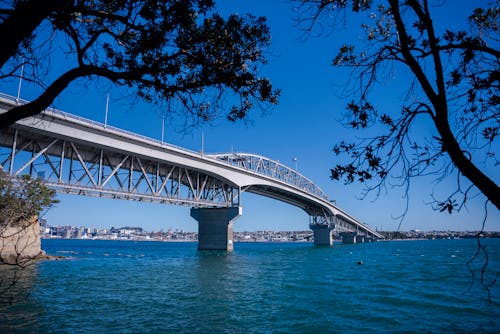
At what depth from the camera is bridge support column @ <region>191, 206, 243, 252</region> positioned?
68694mm

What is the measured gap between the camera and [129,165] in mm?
51781

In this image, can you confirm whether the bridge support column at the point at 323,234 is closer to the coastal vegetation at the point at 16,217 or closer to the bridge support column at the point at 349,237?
the bridge support column at the point at 349,237

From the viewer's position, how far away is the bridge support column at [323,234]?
419 ft

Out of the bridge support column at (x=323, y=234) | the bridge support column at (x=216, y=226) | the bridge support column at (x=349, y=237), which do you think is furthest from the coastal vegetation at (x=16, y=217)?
the bridge support column at (x=349, y=237)

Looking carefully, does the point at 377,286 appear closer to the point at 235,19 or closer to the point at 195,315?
the point at 195,315

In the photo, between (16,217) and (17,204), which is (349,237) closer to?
(17,204)

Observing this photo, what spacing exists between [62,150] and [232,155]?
128 feet

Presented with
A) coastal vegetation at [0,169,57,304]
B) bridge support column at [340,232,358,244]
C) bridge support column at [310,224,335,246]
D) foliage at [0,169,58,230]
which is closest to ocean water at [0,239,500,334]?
coastal vegetation at [0,169,57,304]

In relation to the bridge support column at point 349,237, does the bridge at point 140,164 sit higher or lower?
higher

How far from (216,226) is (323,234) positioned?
227 feet

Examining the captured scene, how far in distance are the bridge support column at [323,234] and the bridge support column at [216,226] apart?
65.0m

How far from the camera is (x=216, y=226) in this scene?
70812 mm

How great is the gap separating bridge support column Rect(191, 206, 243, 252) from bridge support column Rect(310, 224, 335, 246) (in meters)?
65.0

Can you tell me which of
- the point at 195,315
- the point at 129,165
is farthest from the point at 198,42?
the point at 129,165
